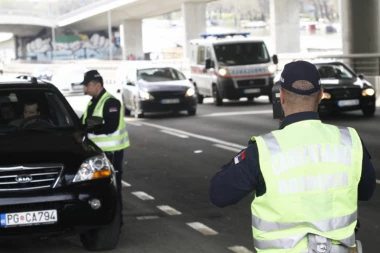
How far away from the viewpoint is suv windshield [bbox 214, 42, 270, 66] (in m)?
33.3

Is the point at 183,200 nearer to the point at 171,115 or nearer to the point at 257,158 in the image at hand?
the point at 257,158

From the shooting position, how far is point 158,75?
30188mm

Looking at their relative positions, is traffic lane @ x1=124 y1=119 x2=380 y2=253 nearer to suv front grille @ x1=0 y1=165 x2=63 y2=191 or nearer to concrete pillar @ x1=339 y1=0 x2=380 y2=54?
suv front grille @ x1=0 y1=165 x2=63 y2=191

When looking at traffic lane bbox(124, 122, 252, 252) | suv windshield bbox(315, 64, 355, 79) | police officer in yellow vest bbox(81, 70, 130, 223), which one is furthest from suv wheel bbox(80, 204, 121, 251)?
suv windshield bbox(315, 64, 355, 79)

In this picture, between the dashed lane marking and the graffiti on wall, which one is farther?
the graffiti on wall

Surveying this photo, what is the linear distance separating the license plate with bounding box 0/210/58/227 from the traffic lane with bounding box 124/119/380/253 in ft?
6.45

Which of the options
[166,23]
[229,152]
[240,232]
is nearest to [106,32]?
[166,23]

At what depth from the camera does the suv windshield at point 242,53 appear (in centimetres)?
3334

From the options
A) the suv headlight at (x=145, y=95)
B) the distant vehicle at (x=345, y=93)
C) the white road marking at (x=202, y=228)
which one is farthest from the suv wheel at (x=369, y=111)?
the white road marking at (x=202, y=228)

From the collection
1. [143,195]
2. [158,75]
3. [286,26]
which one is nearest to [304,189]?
[143,195]

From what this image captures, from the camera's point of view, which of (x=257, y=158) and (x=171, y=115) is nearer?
(x=257, y=158)

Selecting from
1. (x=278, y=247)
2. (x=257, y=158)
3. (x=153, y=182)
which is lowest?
(x=153, y=182)

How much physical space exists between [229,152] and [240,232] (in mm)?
8476

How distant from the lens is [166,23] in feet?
494
